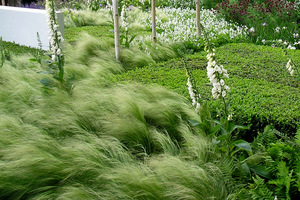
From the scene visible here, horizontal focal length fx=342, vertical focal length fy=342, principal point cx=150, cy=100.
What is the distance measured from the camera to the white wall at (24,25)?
24.9 feet

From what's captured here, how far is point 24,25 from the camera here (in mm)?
8078

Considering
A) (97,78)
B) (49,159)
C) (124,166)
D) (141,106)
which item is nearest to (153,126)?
(141,106)

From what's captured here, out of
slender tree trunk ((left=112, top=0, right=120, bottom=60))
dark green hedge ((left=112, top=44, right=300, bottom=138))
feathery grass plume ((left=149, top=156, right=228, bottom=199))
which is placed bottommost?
feathery grass plume ((left=149, top=156, right=228, bottom=199))

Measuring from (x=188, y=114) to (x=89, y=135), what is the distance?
1.11m

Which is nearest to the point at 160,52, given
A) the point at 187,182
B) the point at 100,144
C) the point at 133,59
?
the point at 133,59

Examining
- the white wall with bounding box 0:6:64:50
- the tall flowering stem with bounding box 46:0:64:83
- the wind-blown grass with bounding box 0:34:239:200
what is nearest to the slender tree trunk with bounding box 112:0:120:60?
the wind-blown grass with bounding box 0:34:239:200

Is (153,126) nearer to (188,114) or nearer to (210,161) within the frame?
(188,114)

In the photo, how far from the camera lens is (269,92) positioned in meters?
4.10

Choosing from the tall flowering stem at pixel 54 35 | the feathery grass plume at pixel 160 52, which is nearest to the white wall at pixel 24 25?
the feathery grass plume at pixel 160 52

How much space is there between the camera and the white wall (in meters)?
7.58

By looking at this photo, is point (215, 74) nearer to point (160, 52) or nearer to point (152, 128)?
point (152, 128)

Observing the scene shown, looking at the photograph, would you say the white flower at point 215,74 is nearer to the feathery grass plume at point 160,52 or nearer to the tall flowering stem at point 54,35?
the tall flowering stem at point 54,35

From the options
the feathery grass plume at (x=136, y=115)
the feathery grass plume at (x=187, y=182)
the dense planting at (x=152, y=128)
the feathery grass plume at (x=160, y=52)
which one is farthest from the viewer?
the feathery grass plume at (x=160, y=52)

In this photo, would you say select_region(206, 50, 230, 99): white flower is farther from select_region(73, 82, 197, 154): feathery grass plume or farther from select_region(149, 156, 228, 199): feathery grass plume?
select_region(73, 82, 197, 154): feathery grass plume
